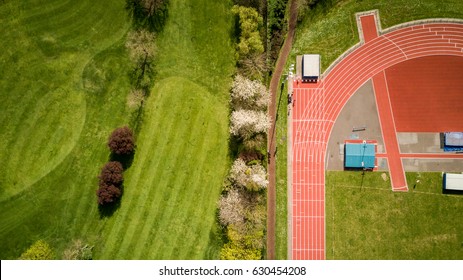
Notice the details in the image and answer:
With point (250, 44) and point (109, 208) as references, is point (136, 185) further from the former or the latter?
point (250, 44)

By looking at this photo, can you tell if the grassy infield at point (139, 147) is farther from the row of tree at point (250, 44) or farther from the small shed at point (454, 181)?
the row of tree at point (250, 44)

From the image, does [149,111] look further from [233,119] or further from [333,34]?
[333,34]

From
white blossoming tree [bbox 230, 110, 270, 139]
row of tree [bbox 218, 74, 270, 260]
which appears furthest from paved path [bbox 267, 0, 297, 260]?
white blossoming tree [bbox 230, 110, 270, 139]

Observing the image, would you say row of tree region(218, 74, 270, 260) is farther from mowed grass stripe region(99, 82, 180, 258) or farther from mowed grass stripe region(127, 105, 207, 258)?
mowed grass stripe region(99, 82, 180, 258)

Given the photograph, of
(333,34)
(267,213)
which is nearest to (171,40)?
(333,34)

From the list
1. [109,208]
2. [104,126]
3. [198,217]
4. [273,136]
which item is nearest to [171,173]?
[198,217]

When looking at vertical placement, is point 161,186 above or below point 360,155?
below
